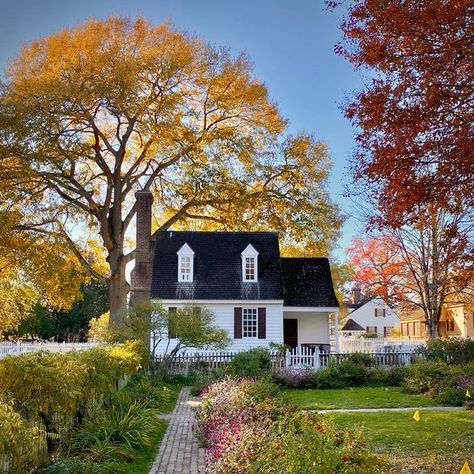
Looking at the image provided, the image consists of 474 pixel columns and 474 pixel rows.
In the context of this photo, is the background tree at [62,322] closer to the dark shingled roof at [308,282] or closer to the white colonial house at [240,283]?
the white colonial house at [240,283]

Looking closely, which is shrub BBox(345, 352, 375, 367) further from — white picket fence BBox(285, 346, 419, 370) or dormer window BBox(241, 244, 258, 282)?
dormer window BBox(241, 244, 258, 282)

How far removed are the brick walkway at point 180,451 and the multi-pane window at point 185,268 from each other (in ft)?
49.9

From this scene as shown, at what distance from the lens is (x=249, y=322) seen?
29.3 meters

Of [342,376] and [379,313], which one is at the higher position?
[379,313]

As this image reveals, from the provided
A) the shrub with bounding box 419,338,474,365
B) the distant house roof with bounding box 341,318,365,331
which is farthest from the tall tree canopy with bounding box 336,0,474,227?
the distant house roof with bounding box 341,318,365,331

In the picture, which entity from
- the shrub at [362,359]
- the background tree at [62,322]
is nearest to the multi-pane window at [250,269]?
the shrub at [362,359]

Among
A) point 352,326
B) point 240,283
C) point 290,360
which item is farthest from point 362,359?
point 352,326

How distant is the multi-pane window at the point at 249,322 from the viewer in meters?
29.1

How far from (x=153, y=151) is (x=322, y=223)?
1028cm

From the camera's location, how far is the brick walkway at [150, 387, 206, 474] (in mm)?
9062

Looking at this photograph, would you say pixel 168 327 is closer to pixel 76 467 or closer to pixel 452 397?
pixel 452 397

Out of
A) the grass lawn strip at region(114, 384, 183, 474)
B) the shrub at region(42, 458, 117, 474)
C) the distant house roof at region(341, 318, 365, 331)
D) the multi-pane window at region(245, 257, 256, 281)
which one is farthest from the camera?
the distant house roof at region(341, 318, 365, 331)

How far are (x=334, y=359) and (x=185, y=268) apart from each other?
9916mm

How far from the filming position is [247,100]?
32.9 meters
